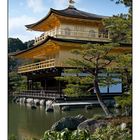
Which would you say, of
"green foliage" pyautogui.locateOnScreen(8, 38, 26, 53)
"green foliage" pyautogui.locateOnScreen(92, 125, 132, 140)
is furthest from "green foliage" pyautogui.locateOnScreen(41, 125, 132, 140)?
"green foliage" pyautogui.locateOnScreen(8, 38, 26, 53)

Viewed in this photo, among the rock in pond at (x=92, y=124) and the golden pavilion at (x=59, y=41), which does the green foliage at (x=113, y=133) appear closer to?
the rock in pond at (x=92, y=124)

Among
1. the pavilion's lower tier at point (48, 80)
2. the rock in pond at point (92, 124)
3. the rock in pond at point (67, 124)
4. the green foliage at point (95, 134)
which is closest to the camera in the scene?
the green foliage at point (95, 134)

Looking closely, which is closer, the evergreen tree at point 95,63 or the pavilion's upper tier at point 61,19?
the evergreen tree at point 95,63

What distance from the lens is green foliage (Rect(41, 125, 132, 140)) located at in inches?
76.6

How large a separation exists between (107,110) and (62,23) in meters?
2.30

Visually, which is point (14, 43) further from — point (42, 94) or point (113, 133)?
point (42, 94)

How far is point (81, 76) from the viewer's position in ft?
11.3

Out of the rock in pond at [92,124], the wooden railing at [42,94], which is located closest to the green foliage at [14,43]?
the rock in pond at [92,124]

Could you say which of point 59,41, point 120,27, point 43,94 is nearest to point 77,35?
point 59,41

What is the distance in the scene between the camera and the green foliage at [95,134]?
6.39 ft

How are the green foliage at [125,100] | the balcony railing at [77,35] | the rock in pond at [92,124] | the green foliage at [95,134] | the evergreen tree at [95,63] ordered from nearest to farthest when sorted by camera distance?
1. the green foliage at [95,134]
2. the green foliage at [125,100]
3. the rock in pond at [92,124]
4. the evergreen tree at [95,63]
5. the balcony railing at [77,35]

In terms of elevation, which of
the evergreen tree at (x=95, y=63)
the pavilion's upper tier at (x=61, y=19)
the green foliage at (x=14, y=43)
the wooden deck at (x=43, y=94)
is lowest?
the wooden deck at (x=43, y=94)

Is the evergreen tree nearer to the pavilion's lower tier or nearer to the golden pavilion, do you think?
the golden pavilion

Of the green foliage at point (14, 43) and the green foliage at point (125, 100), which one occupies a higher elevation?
the green foliage at point (14, 43)
